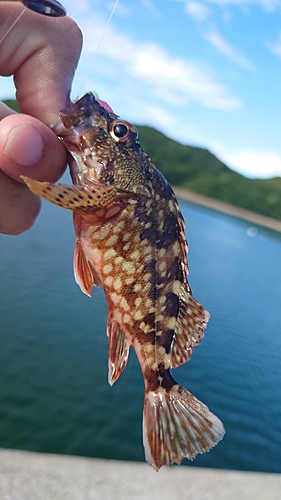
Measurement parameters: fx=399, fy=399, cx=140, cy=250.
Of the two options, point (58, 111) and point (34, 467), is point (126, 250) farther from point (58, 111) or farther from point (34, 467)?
point (34, 467)

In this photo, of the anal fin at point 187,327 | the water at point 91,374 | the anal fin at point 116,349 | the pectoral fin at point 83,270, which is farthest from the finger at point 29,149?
the water at point 91,374

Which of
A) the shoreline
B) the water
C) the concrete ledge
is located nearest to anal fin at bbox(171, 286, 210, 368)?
the concrete ledge

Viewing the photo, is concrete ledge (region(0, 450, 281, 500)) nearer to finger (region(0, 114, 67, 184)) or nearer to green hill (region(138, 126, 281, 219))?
finger (region(0, 114, 67, 184))

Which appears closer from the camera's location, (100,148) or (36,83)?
(36,83)

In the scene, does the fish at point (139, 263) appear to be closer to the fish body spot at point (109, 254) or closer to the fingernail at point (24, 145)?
the fish body spot at point (109, 254)

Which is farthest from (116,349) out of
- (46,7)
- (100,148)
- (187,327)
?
(46,7)

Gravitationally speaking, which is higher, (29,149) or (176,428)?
(29,149)

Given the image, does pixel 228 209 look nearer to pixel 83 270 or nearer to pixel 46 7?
pixel 83 270
